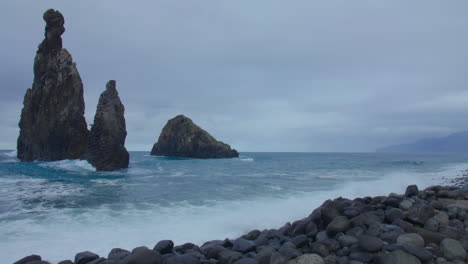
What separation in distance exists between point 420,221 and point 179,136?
250 feet

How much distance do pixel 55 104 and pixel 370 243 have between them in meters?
50.7

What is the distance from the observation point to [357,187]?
1925cm

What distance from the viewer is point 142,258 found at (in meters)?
5.28

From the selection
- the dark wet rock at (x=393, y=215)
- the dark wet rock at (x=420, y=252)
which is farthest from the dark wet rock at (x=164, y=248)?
the dark wet rock at (x=393, y=215)

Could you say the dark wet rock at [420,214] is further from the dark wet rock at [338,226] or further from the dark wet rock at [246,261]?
the dark wet rock at [246,261]

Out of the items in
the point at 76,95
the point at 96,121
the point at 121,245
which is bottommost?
the point at 121,245

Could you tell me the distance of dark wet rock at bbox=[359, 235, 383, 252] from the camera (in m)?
5.46

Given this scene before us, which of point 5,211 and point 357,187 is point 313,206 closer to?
point 357,187

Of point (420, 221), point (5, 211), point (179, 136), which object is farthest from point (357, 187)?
point (179, 136)

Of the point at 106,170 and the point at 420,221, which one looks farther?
the point at 106,170

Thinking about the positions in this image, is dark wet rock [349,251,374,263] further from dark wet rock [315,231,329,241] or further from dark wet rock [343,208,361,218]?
dark wet rock [343,208,361,218]

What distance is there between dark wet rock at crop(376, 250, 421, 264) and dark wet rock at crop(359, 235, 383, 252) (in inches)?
12.9

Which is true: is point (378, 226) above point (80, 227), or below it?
above

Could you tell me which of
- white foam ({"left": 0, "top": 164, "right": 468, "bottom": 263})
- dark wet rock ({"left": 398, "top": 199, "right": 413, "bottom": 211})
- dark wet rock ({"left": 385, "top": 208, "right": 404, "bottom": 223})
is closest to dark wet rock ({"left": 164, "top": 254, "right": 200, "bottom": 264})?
white foam ({"left": 0, "top": 164, "right": 468, "bottom": 263})
